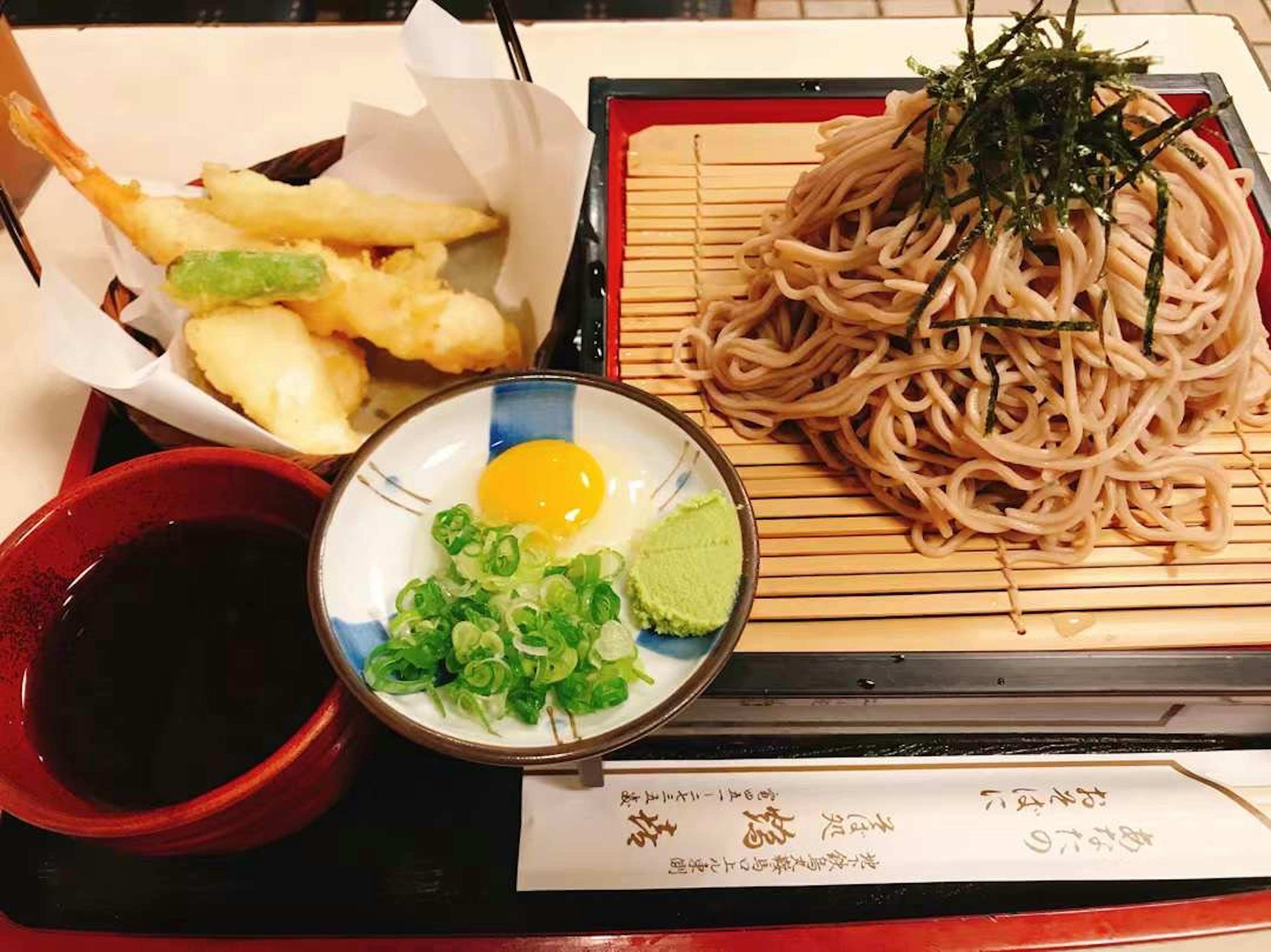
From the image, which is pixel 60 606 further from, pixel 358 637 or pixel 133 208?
pixel 133 208

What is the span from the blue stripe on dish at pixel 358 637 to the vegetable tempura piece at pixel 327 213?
34.8 inches

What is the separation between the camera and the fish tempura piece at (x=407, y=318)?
69.1 inches

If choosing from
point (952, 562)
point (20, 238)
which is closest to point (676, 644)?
point (952, 562)

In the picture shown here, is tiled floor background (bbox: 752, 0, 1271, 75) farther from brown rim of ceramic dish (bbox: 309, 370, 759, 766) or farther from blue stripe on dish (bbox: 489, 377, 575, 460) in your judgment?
brown rim of ceramic dish (bbox: 309, 370, 759, 766)

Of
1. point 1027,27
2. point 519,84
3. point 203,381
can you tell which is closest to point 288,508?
point 203,381

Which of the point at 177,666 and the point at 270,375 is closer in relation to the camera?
the point at 177,666

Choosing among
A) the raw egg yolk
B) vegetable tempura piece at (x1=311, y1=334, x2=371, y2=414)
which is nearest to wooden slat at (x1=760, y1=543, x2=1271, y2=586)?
the raw egg yolk

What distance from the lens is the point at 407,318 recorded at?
5.76ft

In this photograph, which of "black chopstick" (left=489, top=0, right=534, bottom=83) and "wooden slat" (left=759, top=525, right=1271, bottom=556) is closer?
"wooden slat" (left=759, top=525, right=1271, bottom=556)

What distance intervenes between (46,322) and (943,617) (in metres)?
1.62

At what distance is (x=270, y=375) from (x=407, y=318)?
0.27 meters

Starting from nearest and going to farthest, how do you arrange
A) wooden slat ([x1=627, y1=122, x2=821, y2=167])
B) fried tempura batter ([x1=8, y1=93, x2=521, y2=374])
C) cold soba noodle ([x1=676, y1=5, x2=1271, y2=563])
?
cold soba noodle ([x1=676, y1=5, x2=1271, y2=563]), fried tempura batter ([x1=8, y1=93, x2=521, y2=374]), wooden slat ([x1=627, y1=122, x2=821, y2=167])

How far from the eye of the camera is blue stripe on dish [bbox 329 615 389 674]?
129 cm

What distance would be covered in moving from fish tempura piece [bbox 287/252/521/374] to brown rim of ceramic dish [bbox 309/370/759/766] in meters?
0.25
